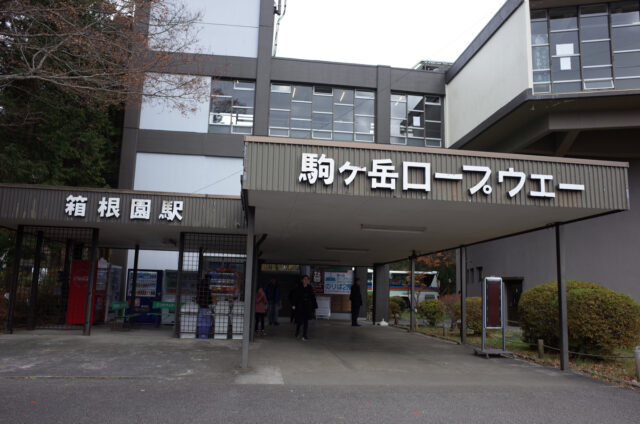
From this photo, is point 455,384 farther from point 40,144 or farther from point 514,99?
point 40,144

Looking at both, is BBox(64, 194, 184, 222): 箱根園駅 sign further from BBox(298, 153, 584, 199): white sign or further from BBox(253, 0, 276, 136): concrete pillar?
BBox(253, 0, 276, 136): concrete pillar

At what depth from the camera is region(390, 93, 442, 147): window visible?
23172 mm

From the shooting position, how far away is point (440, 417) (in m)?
5.87

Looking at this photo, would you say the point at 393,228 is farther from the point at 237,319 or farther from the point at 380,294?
the point at 380,294

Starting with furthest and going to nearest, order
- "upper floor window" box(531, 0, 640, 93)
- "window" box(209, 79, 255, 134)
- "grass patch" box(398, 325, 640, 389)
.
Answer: "window" box(209, 79, 255, 134) < "upper floor window" box(531, 0, 640, 93) < "grass patch" box(398, 325, 640, 389)

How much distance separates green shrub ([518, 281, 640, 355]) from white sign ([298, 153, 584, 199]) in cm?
345

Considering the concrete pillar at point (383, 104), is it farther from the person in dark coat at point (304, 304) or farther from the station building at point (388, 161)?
the person in dark coat at point (304, 304)

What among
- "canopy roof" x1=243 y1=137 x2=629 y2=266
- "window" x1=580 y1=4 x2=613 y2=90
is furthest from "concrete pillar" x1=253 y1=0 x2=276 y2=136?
"window" x1=580 y1=4 x2=613 y2=90

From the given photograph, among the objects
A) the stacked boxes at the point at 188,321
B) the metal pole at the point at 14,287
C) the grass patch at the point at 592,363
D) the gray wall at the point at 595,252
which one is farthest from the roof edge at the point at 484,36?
the metal pole at the point at 14,287

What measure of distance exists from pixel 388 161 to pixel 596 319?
6.14 metres

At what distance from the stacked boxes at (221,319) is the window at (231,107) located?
10553 mm

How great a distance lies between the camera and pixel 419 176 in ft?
25.1

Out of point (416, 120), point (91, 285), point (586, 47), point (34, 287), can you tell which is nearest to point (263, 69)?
point (416, 120)

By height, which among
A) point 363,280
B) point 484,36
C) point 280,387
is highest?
point 484,36
